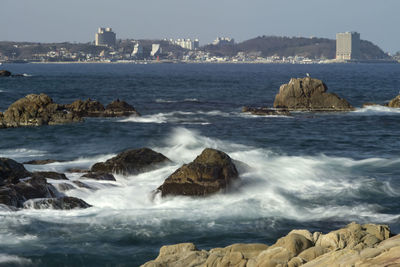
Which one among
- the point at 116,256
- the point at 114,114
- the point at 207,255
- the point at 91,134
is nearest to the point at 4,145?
the point at 91,134

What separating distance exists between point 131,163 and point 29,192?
262 inches

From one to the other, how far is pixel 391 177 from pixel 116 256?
16.3 m

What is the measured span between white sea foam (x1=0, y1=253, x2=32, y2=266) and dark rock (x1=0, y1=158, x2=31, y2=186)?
21.6 feet

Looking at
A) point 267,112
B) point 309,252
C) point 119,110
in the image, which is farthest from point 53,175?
point 267,112

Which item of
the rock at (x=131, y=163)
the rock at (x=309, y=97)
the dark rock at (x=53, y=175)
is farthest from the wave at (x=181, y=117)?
the dark rock at (x=53, y=175)

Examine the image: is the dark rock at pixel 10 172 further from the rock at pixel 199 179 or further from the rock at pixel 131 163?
the rock at pixel 199 179

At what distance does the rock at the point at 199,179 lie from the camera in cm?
2505

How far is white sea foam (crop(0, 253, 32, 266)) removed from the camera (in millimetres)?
17750

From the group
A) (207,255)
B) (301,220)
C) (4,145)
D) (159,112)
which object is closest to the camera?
(207,255)

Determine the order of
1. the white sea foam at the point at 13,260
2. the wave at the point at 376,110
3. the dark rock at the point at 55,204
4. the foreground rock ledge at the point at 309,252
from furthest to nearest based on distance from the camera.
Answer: the wave at the point at 376,110 < the dark rock at the point at 55,204 < the white sea foam at the point at 13,260 < the foreground rock ledge at the point at 309,252

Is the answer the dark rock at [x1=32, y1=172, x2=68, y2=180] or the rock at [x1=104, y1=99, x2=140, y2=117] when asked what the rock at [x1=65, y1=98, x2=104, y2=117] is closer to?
the rock at [x1=104, y1=99, x2=140, y2=117]

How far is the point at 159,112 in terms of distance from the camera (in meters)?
58.7

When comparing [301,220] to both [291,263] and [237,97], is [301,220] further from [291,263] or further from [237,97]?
[237,97]

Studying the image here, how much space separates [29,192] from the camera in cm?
2344
